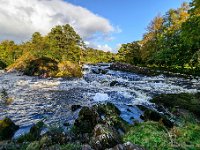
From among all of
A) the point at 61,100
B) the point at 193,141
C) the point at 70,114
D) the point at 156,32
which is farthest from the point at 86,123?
the point at 156,32

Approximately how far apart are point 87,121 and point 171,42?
5076 centimetres

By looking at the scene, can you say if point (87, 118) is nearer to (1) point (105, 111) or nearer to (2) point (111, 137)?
(1) point (105, 111)

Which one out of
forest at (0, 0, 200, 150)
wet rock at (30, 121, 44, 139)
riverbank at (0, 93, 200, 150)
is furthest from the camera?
wet rock at (30, 121, 44, 139)

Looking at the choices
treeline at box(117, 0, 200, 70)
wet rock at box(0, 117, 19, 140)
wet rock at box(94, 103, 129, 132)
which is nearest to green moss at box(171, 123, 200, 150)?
wet rock at box(94, 103, 129, 132)

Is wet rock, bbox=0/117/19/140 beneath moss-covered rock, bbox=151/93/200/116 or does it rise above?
beneath

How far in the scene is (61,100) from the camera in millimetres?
23109

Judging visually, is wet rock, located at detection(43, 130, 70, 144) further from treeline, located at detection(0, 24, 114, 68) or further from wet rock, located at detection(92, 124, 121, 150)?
treeline, located at detection(0, 24, 114, 68)

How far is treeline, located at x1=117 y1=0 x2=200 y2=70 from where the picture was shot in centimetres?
2835

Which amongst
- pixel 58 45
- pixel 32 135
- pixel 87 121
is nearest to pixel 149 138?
pixel 87 121

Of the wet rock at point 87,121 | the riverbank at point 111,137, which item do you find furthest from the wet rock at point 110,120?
the wet rock at point 87,121

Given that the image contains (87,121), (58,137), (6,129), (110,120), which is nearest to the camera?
(58,137)

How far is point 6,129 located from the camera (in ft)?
45.9

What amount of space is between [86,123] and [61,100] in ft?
33.6

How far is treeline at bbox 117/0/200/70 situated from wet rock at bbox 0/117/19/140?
752 inches
